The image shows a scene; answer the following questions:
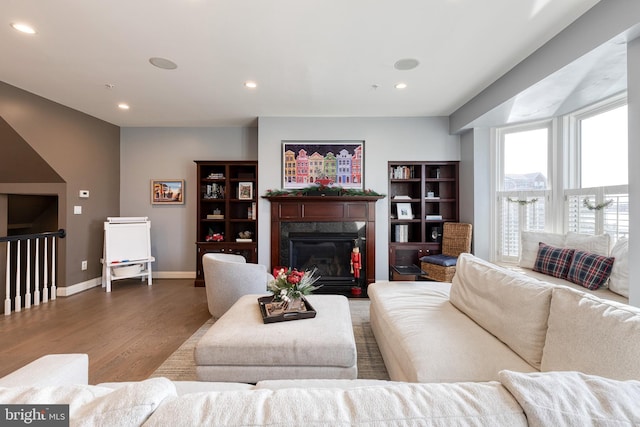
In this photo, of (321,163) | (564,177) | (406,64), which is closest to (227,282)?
(321,163)

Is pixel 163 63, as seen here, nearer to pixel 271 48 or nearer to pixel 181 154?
pixel 271 48

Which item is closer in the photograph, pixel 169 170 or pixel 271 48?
pixel 271 48

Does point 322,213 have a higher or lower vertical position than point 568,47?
lower

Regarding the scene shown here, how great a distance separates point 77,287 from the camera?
154 inches

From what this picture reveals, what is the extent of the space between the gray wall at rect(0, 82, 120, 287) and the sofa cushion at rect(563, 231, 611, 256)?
6.45m

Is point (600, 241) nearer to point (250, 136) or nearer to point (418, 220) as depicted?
point (418, 220)

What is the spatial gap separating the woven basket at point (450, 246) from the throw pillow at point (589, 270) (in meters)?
1.24

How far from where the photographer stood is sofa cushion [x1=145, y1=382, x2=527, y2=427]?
0.52m

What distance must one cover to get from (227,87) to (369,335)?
3190 millimetres

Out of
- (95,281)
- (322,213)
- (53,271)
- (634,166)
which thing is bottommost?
(95,281)

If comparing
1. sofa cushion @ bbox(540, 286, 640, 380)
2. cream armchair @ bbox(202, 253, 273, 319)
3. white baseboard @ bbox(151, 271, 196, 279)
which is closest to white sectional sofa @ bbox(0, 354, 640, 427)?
sofa cushion @ bbox(540, 286, 640, 380)

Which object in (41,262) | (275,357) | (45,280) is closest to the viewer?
(275,357)

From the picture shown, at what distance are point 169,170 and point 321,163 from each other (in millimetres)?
2737

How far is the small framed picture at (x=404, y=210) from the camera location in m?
4.33
